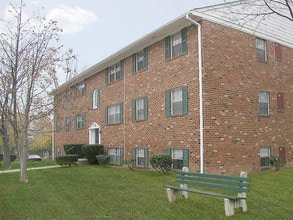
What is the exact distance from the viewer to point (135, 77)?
18000mm

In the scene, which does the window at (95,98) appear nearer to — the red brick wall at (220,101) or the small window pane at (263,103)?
the red brick wall at (220,101)

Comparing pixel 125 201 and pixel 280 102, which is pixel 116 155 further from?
pixel 125 201

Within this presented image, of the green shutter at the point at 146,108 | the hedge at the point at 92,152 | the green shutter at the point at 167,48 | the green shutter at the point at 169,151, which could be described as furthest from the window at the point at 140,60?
the hedge at the point at 92,152

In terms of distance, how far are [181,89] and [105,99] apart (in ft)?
26.7

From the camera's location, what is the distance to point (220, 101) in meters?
13.6

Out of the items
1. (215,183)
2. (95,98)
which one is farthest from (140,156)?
(215,183)

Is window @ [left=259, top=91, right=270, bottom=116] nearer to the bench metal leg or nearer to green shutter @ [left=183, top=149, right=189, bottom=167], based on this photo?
green shutter @ [left=183, top=149, right=189, bottom=167]

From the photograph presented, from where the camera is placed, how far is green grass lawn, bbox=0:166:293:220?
292 inches

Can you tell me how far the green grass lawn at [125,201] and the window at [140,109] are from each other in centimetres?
485

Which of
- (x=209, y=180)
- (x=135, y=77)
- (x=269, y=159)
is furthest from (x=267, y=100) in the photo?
(x=209, y=180)

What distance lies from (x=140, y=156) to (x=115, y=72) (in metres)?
5.83

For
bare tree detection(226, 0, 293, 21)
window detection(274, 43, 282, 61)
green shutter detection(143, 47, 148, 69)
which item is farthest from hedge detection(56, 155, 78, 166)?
bare tree detection(226, 0, 293, 21)

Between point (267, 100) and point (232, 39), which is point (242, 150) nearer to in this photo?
point (267, 100)

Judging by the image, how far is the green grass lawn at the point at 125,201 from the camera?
7.41 meters
